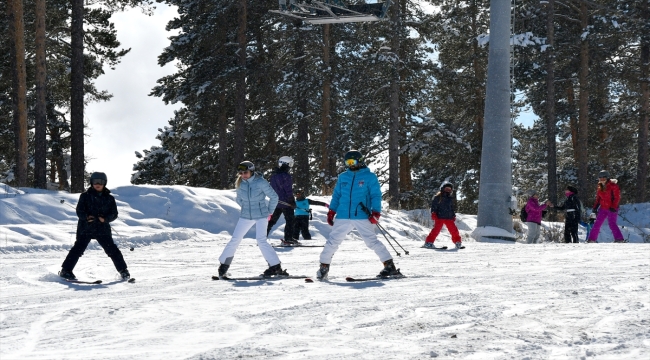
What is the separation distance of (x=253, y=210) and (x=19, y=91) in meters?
18.3

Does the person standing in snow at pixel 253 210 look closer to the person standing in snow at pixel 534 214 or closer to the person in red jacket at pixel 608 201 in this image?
the person in red jacket at pixel 608 201

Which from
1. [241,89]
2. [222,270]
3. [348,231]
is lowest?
[222,270]

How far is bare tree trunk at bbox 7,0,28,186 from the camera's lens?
25.2m

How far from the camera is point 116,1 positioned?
29.0 metres

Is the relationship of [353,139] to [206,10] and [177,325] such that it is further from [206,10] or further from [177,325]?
[177,325]

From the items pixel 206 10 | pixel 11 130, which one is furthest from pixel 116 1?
pixel 11 130

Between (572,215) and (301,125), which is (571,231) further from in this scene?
(301,125)

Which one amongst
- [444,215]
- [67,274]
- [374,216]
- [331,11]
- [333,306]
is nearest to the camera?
[333,306]

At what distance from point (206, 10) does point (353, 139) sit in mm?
8920

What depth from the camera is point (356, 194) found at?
10305 millimetres

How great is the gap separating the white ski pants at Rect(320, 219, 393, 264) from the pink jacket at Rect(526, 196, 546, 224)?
10050 mm

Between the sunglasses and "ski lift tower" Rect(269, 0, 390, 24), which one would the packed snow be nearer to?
the sunglasses

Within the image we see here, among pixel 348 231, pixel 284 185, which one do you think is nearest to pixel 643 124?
pixel 284 185

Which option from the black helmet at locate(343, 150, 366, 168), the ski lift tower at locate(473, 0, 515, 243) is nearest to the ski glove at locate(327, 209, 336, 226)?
the black helmet at locate(343, 150, 366, 168)
